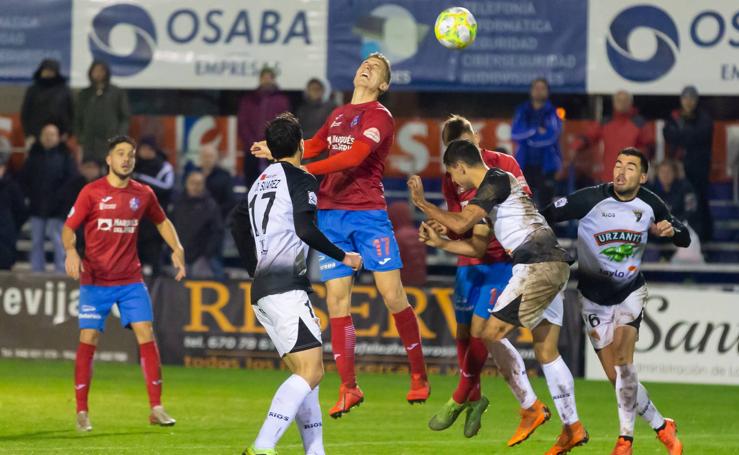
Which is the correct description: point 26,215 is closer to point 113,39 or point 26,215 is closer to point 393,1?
point 113,39

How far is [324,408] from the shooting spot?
50.6 ft

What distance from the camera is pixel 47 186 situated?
782 inches

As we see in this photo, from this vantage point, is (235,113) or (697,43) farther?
(235,113)

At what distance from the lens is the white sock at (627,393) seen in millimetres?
11562

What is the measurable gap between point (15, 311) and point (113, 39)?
13.0ft

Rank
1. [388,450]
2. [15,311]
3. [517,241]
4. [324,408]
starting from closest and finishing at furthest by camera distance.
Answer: [517,241]
[388,450]
[324,408]
[15,311]

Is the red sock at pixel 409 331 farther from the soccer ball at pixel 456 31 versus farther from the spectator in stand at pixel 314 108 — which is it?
the spectator in stand at pixel 314 108

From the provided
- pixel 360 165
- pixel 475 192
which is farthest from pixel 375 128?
pixel 475 192

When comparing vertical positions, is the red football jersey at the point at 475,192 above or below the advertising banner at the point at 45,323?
above

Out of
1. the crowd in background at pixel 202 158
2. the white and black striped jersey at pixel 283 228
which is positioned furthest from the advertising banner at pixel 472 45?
the white and black striped jersey at pixel 283 228

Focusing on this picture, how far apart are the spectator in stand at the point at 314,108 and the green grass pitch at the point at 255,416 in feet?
10.5

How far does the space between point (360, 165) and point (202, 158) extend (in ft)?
28.7

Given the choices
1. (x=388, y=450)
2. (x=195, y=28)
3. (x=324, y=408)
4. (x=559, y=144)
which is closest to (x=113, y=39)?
(x=195, y=28)

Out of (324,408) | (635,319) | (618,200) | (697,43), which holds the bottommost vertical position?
(324,408)
